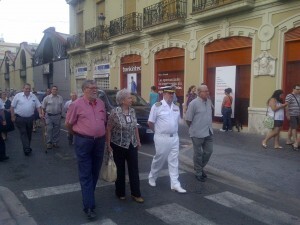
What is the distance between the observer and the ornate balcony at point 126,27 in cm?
1826

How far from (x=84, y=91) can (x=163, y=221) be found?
2095mm

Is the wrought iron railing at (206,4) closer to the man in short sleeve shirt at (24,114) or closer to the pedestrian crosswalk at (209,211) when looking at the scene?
the man in short sleeve shirt at (24,114)

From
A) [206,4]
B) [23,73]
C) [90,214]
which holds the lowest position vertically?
[90,214]

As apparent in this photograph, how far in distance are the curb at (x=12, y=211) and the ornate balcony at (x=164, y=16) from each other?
11578 millimetres

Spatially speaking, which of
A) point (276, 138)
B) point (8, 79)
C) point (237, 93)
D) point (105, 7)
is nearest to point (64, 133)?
point (237, 93)

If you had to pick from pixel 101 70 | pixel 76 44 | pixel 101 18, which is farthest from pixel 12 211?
pixel 76 44

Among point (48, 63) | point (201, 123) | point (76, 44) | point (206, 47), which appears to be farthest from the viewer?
point (48, 63)

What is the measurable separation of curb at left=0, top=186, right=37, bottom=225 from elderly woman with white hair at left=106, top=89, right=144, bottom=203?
1.45m

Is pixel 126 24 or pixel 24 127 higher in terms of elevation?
pixel 126 24

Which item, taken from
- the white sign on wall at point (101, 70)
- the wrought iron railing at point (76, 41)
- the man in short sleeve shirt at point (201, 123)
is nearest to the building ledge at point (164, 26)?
the white sign on wall at point (101, 70)

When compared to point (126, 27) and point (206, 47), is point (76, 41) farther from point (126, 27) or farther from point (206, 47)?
point (206, 47)

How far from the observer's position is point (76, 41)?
83.2 feet

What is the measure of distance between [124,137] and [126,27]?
50.1 feet

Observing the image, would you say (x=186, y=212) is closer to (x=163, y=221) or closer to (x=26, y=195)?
(x=163, y=221)
